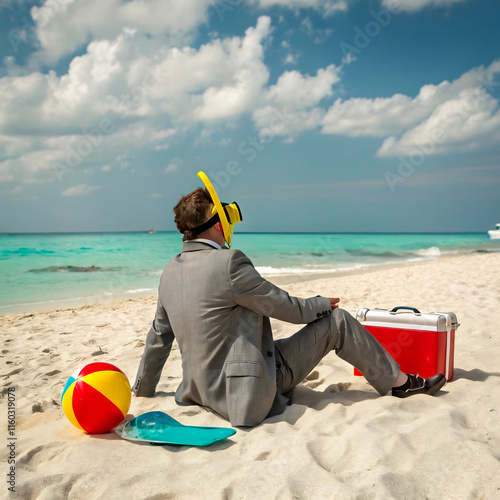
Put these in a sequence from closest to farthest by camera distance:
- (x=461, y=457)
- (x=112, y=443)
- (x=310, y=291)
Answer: (x=461, y=457), (x=112, y=443), (x=310, y=291)

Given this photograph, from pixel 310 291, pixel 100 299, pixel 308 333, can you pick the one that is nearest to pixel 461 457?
pixel 308 333

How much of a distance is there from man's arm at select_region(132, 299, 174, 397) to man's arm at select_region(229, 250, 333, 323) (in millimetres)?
719

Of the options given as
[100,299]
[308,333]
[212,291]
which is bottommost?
[100,299]

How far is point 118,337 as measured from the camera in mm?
5758

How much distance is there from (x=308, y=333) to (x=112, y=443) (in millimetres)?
1341

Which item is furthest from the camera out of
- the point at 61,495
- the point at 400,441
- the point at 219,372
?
the point at 219,372

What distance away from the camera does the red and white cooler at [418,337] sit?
3.35 m

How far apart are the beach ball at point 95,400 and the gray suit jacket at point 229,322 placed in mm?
455

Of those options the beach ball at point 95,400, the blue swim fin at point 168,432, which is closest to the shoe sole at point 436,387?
the blue swim fin at point 168,432

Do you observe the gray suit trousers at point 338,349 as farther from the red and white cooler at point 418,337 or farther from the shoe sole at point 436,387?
the red and white cooler at point 418,337

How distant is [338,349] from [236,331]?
743mm

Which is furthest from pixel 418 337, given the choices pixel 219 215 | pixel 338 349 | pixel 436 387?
pixel 219 215

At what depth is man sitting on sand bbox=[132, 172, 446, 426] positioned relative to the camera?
2.65 meters

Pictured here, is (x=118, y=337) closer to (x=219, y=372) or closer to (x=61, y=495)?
(x=219, y=372)
